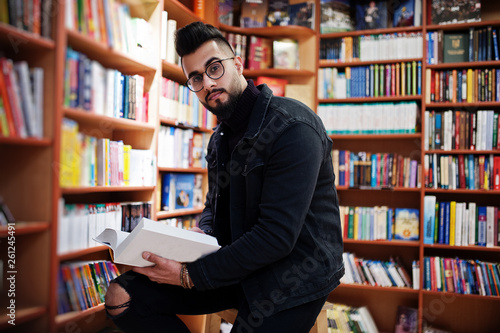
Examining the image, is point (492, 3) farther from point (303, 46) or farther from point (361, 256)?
point (361, 256)

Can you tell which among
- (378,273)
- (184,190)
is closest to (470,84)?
(378,273)

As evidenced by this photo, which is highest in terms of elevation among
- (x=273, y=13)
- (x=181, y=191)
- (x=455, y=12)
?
(x=273, y=13)

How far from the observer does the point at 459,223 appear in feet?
9.18

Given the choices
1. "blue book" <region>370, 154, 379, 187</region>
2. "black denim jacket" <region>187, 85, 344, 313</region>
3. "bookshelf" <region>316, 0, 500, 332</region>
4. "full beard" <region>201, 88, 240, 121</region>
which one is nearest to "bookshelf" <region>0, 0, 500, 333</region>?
"bookshelf" <region>316, 0, 500, 332</region>

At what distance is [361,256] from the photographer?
3.22 meters

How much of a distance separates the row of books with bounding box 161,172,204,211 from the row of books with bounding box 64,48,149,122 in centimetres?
132

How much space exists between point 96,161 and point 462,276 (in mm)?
2635

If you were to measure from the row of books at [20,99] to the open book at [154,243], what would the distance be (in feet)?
1.21

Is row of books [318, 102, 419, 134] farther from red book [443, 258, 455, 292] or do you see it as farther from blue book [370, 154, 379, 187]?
red book [443, 258, 455, 292]

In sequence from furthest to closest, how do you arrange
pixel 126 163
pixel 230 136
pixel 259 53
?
pixel 259 53
pixel 230 136
pixel 126 163

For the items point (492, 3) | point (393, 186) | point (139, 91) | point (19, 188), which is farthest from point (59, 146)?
point (492, 3)

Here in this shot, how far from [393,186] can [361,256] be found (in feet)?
2.14

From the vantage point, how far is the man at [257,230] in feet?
3.84

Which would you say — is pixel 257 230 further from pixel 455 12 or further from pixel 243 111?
pixel 455 12
